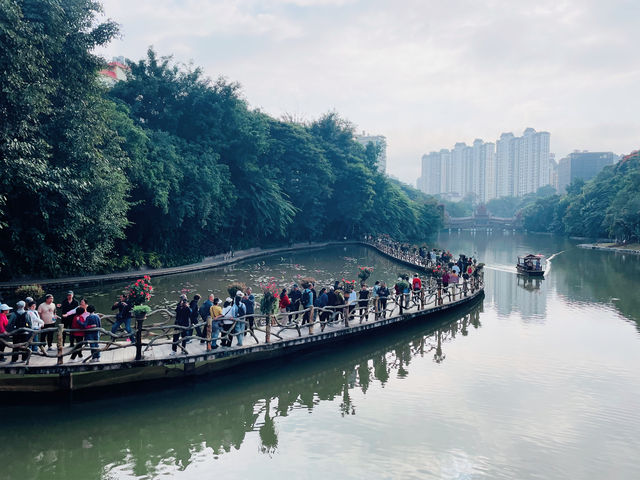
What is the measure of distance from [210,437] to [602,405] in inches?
411

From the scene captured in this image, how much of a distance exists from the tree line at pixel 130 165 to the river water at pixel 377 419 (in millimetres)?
12930

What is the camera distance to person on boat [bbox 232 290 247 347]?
578 inches

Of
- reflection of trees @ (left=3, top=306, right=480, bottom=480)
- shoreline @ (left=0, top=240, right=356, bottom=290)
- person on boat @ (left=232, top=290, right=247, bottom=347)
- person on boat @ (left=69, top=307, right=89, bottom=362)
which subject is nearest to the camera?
reflection of trees @ (left=3, top=306, right=480, bottom=480)

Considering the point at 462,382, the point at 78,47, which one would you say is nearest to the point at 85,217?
the point at 78,47

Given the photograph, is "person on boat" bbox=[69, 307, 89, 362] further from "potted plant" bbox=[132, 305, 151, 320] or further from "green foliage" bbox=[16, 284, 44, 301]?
"green foliage" bbox=[16, 284, 44, 301]

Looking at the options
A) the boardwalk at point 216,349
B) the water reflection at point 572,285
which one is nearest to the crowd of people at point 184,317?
the boardwalk at point 216,349

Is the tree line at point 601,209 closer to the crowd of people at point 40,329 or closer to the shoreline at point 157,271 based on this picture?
the shoreline at point 157,271

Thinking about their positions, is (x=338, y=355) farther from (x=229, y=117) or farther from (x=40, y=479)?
(x=229, y=117)

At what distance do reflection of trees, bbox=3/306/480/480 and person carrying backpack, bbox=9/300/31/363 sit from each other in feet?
4.20

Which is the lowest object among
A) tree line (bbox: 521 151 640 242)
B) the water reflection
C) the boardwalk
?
the water reflection

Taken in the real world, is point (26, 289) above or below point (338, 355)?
above

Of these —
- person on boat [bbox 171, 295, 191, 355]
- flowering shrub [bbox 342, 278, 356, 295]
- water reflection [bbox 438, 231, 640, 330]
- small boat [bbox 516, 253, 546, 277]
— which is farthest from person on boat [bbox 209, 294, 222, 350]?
small boat [bbox 516, 253, 546, 277]

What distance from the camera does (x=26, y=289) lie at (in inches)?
744

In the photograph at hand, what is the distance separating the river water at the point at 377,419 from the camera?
33.7 feet
